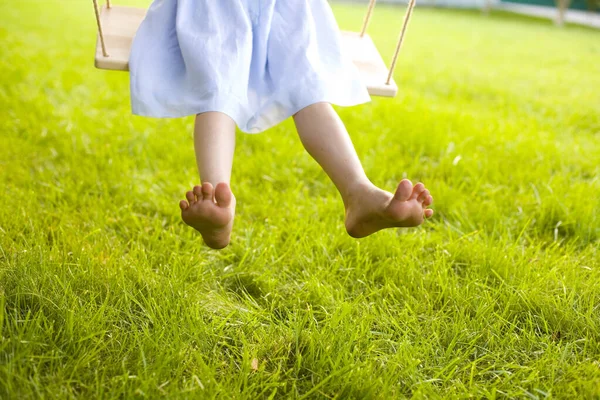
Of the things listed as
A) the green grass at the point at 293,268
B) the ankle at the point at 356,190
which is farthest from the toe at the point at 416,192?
the green grass at the point at 293,268

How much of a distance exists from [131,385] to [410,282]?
819 mm

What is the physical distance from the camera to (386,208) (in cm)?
130

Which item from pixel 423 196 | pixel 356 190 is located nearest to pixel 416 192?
pixel 423 196

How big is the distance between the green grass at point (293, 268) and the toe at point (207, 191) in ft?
1.04

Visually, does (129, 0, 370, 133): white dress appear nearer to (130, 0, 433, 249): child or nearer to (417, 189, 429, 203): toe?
(130, 0, 433, 249): child

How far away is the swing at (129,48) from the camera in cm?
162

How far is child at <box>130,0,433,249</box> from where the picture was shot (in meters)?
1.40

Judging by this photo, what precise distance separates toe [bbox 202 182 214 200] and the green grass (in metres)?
0.32

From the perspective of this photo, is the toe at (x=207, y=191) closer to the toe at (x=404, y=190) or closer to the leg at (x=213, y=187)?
the leg at (x=213, y=187)

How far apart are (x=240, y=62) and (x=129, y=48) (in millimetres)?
363

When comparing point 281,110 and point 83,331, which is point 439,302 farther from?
point 83,331

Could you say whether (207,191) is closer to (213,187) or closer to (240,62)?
(213,187)

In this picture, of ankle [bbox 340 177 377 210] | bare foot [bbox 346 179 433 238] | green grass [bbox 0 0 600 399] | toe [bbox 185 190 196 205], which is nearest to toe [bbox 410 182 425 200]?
bare foot [bbox 346 179 433 238]

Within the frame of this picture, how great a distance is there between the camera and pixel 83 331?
1328mm
